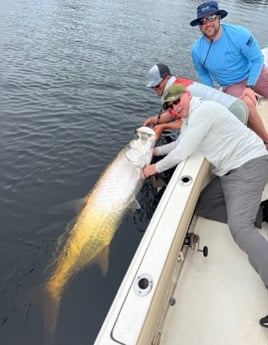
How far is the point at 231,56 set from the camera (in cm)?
→ 550

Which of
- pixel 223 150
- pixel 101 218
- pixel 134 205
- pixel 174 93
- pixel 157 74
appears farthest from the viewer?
pixel 134 205

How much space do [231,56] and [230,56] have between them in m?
0.01

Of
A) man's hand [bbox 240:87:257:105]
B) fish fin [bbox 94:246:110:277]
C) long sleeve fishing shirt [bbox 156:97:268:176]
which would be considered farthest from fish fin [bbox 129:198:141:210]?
man's hand [bbox 240:87:257:105]

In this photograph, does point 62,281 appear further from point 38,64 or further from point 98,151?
point 38,64

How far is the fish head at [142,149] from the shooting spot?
5.43 m

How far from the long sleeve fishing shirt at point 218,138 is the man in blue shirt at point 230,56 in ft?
4.28

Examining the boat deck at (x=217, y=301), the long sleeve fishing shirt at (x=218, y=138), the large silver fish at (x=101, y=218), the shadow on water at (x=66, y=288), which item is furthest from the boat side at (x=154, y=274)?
the large silver fish at (x=101, y=218)

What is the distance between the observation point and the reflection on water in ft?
13.4

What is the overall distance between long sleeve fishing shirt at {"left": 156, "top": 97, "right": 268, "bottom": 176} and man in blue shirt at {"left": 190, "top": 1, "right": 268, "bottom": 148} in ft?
4.28

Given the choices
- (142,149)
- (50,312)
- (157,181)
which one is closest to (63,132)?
(142,149)

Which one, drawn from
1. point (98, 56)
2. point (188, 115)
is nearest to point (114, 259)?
point (188, 115)

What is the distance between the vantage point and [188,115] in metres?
3.98

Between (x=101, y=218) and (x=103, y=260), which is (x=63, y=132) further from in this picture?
(x=103, y=260)

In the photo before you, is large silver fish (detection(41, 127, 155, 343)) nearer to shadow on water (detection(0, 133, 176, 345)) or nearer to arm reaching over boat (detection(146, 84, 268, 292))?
shadow on water (detection(0, 133, 176, 345))
